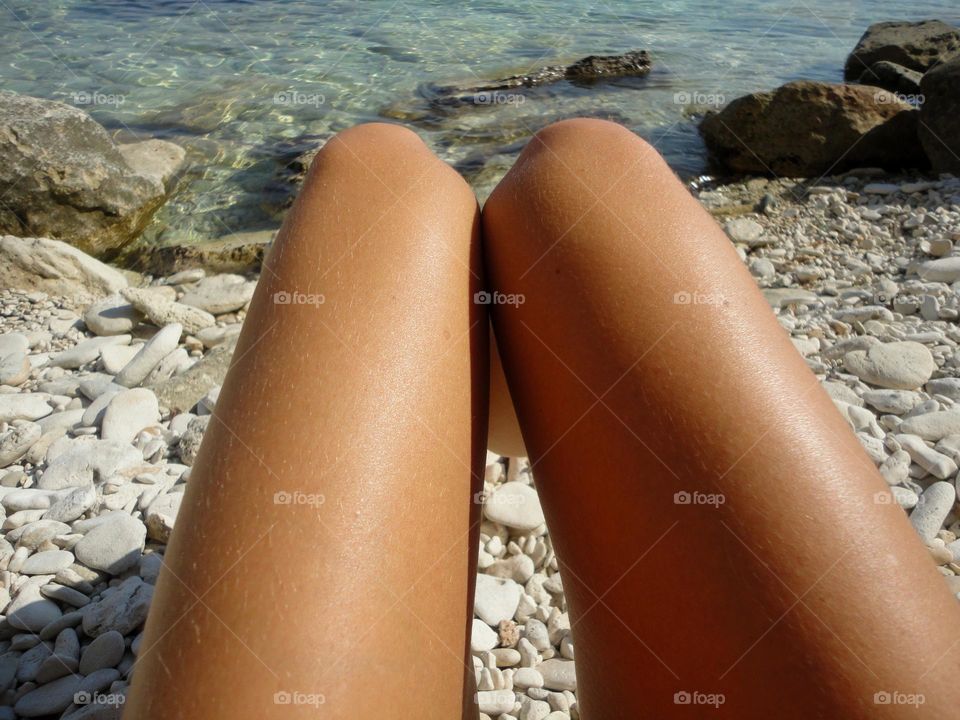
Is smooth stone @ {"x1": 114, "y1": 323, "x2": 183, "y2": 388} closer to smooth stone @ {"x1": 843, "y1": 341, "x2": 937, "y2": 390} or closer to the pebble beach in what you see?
the pebble beach

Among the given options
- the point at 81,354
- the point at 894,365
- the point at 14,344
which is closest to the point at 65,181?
the point at 14,344

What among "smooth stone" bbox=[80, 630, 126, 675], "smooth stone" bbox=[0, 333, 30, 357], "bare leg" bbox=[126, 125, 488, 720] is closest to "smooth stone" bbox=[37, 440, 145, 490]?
"smooth stone" bbox=[80, 630, 126, 675]

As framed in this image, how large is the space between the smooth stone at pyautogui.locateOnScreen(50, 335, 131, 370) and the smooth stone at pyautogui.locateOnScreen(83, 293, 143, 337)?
17 cm

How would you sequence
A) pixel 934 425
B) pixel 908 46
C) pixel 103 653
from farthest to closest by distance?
pixel 908 46 < pixel 934 425 < pixel 103 653

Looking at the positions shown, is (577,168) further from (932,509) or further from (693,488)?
(932,509)

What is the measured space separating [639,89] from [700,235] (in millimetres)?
8219

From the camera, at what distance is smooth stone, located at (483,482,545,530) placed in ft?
6.80

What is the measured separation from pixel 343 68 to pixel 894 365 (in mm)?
Result: 7993

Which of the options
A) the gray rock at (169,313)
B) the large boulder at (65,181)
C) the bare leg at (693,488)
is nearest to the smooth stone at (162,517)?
the bare leg at (693,488)

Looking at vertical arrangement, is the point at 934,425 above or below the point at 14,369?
above

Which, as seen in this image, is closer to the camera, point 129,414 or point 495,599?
point 495,599

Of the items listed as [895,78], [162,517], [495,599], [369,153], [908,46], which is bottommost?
[495,599]

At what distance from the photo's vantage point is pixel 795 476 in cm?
94

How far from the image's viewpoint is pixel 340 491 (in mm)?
932
